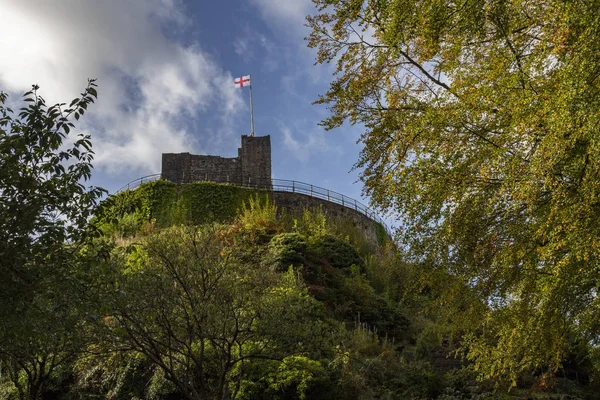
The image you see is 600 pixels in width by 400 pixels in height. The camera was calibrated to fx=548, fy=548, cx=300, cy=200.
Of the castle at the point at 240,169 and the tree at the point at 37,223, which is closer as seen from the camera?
the tree at the point at 37,223

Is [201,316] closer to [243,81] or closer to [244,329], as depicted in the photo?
[244,329]

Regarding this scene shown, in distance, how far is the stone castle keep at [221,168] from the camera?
108 feet

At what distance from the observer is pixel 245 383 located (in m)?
11.2

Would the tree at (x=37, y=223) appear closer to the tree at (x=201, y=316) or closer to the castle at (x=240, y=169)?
the tree at (x=201, y=316)

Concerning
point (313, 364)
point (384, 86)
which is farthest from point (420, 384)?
point (384, 86)

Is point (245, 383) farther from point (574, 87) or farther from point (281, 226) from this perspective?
point (281, 226)

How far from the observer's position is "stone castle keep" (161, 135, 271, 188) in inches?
1296

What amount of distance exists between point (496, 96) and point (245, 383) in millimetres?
7532

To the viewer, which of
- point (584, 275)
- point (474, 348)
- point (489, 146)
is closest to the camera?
point (584, 275)

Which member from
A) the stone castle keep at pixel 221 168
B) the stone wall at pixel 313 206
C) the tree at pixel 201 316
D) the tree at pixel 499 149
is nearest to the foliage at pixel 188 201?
the stone wall at pixel 313 206

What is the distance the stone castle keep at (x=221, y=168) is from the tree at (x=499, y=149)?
77.4 ft

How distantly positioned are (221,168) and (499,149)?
2794 centimetres

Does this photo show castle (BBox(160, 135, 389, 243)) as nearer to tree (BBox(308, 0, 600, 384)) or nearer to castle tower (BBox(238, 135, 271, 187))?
castle tower (BBox(238, 135, 271, 187))

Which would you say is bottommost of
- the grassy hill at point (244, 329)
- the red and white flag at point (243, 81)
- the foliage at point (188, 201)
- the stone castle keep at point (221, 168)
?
the grassy hill at point (244, 329)
